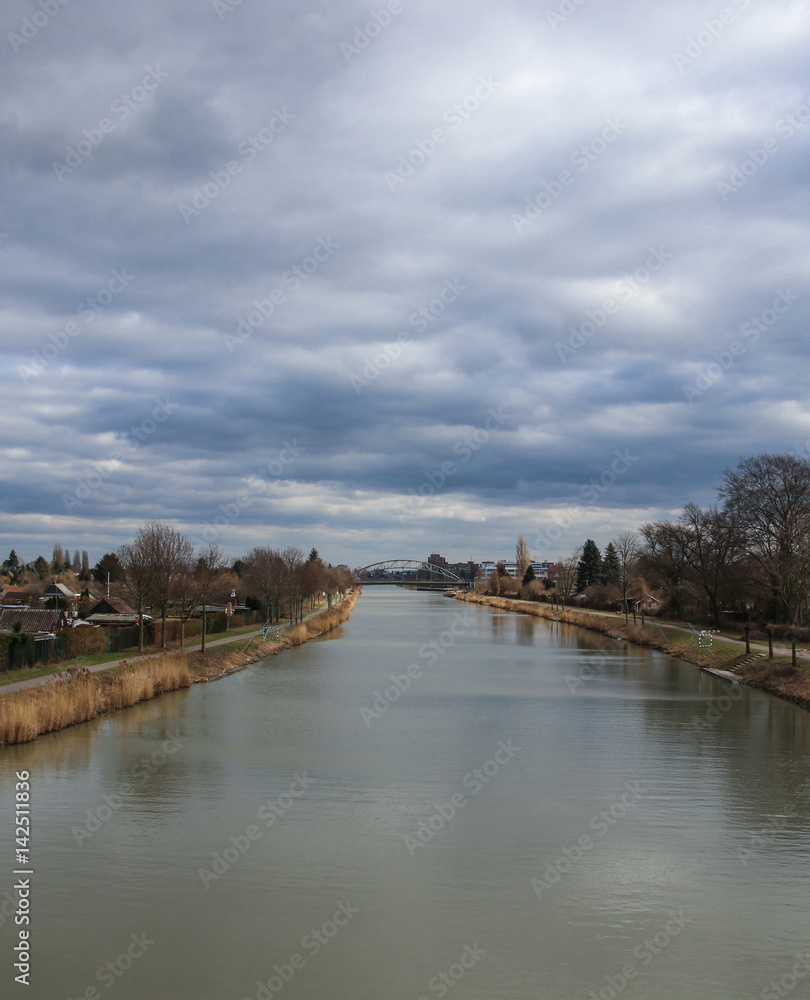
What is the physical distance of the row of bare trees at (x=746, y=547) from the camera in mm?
42094

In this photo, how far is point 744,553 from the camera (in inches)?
1898

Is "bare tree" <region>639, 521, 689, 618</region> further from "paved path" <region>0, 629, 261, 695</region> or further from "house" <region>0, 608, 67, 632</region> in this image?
"house" <region>0, 608, 67, 632</region>

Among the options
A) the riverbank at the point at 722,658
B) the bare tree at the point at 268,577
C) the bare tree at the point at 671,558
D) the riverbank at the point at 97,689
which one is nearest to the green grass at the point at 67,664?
the riverbank at the point at 97,689

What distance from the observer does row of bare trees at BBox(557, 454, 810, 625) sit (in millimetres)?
42094

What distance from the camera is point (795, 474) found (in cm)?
4650

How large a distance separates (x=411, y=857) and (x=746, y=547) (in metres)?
40.5

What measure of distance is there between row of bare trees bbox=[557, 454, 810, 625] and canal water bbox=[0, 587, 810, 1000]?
17831mm

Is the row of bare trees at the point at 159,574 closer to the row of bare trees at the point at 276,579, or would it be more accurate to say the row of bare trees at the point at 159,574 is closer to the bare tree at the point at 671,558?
the row of bare trees at the point at 276,579

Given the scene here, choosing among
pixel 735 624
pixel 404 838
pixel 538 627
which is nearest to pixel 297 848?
pixel 404 838

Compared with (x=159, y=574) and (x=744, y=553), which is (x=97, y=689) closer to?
(x=159, y=574)

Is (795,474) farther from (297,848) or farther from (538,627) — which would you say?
(297,848)

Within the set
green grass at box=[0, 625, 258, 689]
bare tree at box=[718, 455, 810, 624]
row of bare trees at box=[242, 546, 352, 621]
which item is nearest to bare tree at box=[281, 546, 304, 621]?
row of bare trees at box=[242, 546, 352, 621]

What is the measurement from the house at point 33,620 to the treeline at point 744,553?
32253 millimetres

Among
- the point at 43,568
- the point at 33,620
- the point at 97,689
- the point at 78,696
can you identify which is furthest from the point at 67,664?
the point at 43,568
